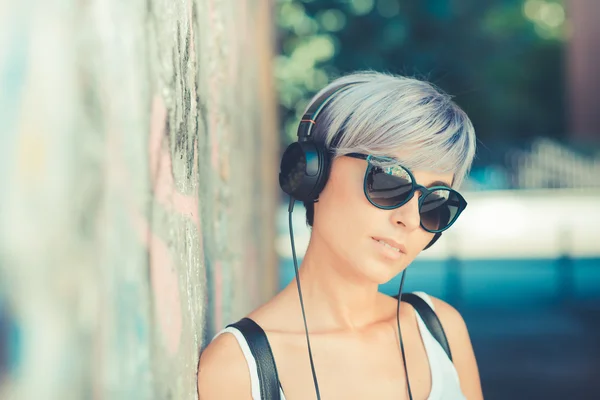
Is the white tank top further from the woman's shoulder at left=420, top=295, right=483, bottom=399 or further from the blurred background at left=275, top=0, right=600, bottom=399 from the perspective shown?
the blurred background at left=275, top=0, right=600, bottom=399

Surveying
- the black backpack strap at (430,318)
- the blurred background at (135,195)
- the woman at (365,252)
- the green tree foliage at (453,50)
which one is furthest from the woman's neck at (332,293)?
the green tree foliage at (453,50)

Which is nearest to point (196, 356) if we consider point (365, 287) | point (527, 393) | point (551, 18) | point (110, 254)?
point (365, 287)

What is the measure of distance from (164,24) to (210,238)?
861mm

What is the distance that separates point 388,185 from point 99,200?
0.80 metres

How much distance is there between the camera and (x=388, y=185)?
5.52ft

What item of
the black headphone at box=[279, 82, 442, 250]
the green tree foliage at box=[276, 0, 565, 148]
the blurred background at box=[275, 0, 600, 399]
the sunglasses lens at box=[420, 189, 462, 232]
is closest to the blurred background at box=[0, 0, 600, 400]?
the black headphone at box=[279, 82, 442, 250]

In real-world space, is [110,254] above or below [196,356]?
above

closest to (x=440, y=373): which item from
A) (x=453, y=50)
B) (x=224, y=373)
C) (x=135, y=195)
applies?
(x=224, y=373)

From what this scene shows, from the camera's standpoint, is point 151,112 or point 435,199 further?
point 435,199

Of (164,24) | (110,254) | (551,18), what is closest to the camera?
(110,254)

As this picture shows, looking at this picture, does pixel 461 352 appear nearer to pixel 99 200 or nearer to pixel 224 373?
pixel 224 373

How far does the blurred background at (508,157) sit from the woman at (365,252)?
62.6 inches

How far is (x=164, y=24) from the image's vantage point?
1.33 m

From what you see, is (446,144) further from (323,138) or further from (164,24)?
(164,24)
